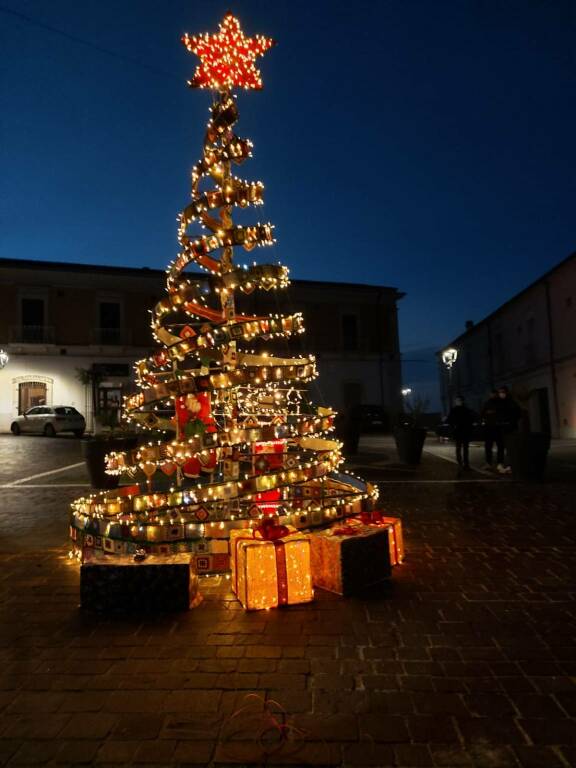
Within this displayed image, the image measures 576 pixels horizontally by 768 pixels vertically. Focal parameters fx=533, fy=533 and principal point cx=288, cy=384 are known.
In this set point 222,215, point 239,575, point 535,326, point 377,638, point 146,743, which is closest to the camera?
point 146,743

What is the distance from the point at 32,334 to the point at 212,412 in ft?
83.5

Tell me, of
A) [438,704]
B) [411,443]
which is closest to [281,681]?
[438,704]

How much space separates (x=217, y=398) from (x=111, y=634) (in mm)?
2560

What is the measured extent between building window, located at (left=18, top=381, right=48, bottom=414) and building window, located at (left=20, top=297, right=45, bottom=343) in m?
2.25

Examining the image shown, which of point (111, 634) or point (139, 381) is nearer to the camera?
point (111, 634)

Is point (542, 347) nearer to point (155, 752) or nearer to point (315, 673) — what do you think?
point (315, 673)

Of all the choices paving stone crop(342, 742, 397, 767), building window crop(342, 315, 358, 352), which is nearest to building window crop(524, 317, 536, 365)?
building window crop(342, 315, 358, 352)

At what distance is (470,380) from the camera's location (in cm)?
3556

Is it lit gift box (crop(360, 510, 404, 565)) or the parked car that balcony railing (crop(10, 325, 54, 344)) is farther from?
lit gift box (crop(360, 510, 404, 565))

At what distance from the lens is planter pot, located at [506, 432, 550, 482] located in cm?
903

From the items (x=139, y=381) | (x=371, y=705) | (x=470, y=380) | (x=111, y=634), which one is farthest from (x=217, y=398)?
(x=470, y=380)

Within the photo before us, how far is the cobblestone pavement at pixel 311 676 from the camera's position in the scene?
2.19 m

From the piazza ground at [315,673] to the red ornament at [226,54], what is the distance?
4878 mm

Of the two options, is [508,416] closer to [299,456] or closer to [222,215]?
[299,456]
